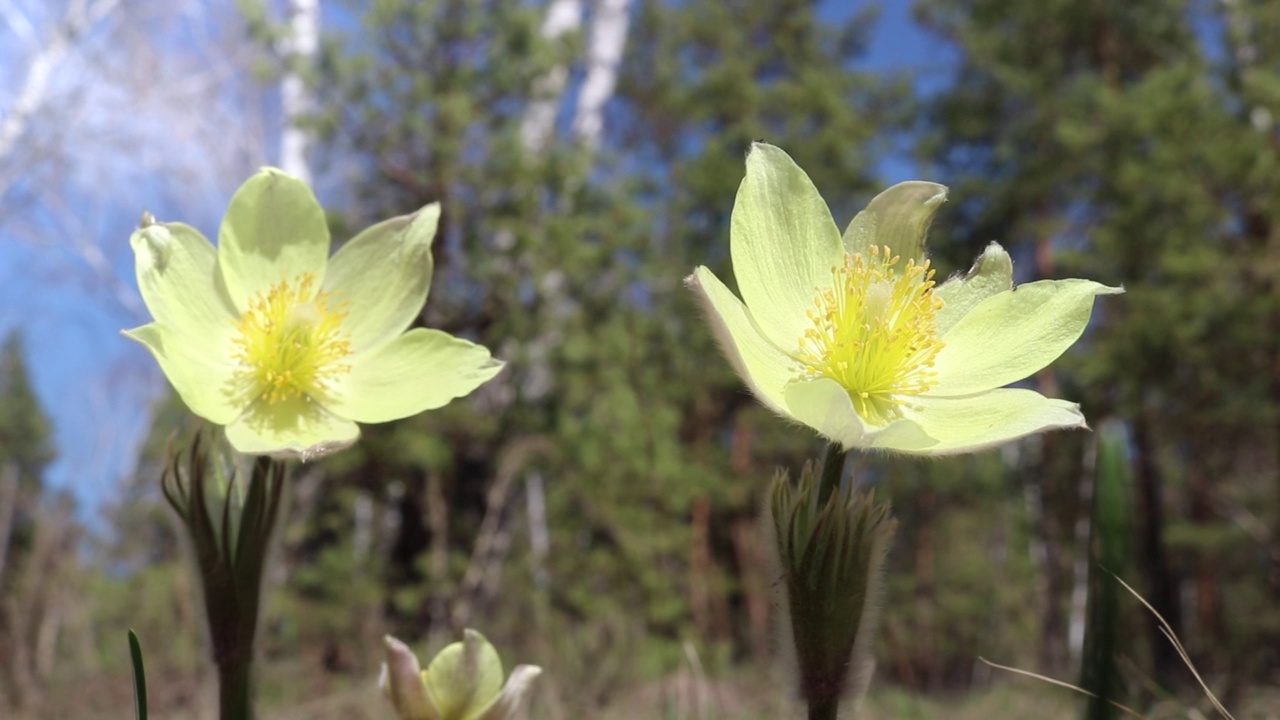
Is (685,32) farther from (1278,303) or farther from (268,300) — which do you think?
(268,300)

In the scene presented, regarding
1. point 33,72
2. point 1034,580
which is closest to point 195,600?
point 1034,580

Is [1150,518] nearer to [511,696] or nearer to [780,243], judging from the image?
[780,243]

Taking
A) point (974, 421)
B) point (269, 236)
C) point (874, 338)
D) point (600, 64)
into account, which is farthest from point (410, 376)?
point (600, 64)

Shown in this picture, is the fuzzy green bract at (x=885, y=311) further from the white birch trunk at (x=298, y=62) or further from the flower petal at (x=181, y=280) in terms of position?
the white birch trunk at (x=298, y=62)

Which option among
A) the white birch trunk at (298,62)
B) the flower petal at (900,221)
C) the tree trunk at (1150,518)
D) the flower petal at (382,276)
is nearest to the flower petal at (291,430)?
the flower petal at (382,276)

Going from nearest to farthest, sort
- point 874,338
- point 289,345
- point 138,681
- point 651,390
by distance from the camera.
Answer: point 138,681
point 874,338
point 289,345
point 651,390

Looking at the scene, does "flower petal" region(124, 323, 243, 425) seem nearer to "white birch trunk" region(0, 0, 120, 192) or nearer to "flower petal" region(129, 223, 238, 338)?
"flower petal" region(129, 223, 238, 338)
